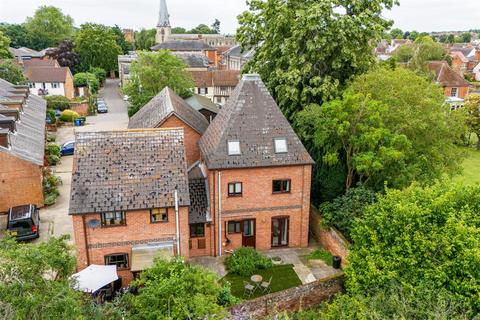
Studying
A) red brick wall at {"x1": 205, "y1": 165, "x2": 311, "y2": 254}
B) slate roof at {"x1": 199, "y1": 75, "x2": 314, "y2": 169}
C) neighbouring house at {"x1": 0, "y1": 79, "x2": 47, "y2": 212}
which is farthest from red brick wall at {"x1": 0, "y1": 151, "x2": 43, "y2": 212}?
red brick wall at {"x1": 205, "y1": 165, "x2": 311, "y2": 254}

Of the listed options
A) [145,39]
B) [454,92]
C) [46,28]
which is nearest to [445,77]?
[454,92]

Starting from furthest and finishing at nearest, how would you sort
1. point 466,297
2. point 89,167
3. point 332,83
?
point 332,83 < point 89,167 < point 466,297

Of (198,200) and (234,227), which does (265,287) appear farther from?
(198,200)

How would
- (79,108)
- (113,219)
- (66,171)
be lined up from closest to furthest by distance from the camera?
(113,219), (66,171), (79,108)

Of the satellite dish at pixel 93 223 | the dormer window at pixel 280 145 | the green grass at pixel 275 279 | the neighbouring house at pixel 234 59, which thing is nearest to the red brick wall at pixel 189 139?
the dormer window at pixel 280 145

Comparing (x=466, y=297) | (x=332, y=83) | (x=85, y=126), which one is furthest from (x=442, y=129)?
(x=85, y=126)

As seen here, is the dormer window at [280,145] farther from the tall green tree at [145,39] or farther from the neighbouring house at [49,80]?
the tall green tree at [145,39]

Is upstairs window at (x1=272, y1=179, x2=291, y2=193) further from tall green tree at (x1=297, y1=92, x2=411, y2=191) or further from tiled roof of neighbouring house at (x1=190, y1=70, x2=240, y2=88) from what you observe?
tiled roof of neighbouring house at (x1=190, y1=70, x2=240, y2=88)

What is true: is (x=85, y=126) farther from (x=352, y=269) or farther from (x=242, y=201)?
(x=352, y=269)
